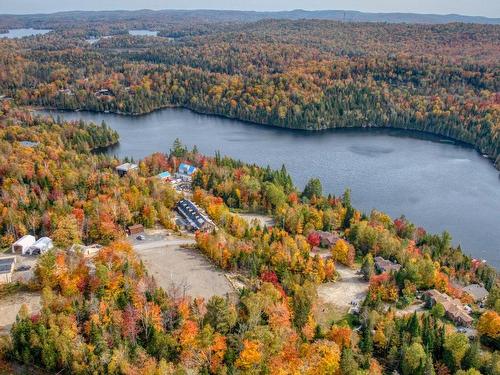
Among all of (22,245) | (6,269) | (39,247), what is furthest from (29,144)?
(6,269)

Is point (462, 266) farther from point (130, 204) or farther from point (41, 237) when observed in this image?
point (41, 237)

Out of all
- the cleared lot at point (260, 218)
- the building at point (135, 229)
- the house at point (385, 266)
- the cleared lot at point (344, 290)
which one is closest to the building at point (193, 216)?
the building at point (135, 229)

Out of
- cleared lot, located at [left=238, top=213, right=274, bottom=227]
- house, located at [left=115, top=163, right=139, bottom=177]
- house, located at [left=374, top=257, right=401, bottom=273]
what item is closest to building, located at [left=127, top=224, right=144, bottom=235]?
cleared lot, located at [left=238, top=213, right=274, bottom=227]

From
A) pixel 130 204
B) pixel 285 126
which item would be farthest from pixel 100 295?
pixel 285 126

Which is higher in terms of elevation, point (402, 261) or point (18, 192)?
point (18, 192)

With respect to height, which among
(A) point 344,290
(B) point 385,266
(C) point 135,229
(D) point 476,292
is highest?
(C) point 135,229

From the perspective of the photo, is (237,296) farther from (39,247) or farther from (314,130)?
(314,130)

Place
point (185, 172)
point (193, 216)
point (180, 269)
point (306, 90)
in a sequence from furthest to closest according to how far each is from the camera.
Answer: point (306, 90) → point (185, 172) → point (193, 216) → point (180, 269)
